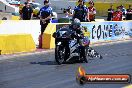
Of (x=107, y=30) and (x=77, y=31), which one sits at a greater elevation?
(x=77, y=31)

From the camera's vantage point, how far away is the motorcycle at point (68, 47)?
15.9m

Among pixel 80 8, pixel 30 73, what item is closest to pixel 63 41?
pixel 30 73

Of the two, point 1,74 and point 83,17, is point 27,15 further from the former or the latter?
point 1,74

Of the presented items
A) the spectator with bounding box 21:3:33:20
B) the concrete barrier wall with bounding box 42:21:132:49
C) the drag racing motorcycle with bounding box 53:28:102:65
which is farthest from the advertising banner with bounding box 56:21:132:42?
the drag racing motorcycle with bounding box 53:28:102:65

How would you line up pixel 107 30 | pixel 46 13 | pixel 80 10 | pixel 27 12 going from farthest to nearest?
pixel 107 30 < pixel 27 12 < pixel 80 10 < pixel 46 13

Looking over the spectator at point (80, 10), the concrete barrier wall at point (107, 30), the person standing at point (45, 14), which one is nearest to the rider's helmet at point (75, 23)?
the person standing at point (45, 14)

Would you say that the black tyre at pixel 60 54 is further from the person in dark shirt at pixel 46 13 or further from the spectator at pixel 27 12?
the spectator at pixel 27 12

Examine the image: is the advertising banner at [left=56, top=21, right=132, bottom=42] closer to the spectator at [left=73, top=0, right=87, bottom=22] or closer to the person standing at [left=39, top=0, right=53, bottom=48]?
the spectator at [left=73, top=0, right=87, bottom=22]

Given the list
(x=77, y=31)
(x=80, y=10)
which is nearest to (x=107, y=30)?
(x=80, y=10)

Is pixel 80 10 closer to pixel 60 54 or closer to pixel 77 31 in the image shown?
pixel 77 31

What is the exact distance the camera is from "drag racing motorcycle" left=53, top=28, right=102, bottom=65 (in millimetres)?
15859

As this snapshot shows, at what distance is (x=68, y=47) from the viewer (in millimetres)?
16156

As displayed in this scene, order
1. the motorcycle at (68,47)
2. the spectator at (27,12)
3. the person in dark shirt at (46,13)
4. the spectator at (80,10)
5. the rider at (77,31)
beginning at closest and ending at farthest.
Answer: the motorcycle at (68,47) < the rider at (77,31) < the person in dark shirt at (46,13) < the spectator at (80,10) < the spectator at (27,12)

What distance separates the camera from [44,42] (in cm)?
2148
